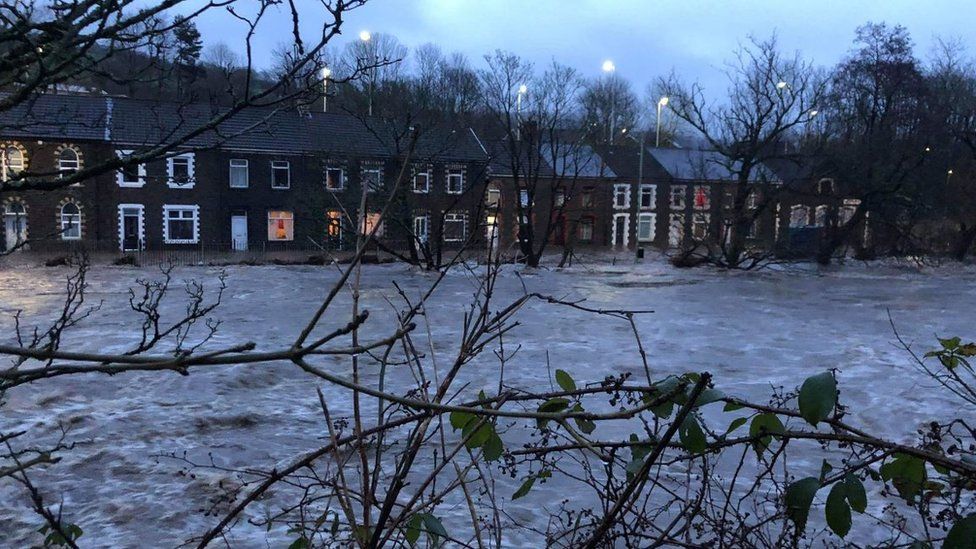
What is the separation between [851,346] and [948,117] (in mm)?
35031

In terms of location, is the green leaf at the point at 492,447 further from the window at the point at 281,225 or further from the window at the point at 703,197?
the window at the point at 281,225

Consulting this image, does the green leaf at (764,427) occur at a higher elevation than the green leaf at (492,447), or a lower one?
higher

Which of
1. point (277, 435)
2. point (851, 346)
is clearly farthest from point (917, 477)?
point (851, 346)

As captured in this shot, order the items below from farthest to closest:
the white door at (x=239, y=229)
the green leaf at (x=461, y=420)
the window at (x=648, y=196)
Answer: the window at (x=648, y=196) → the white door at (x=239, y=229) → the green leaf at (x=461, y=420)

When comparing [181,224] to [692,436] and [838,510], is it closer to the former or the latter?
[692,436]

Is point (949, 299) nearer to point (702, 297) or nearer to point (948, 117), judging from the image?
point (702, 297)

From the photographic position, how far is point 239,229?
135 ft

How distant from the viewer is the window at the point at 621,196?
172 ft

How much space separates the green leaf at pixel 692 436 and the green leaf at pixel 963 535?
50cm

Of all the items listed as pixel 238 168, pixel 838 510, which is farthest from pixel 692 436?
pixel 238 168

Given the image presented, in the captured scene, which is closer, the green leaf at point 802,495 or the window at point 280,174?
the green leaf at point 802,495

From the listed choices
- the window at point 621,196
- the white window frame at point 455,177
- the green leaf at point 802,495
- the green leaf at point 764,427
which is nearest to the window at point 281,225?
the white window frame at point 455,177

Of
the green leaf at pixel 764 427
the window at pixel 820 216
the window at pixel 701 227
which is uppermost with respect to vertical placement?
the window at pixel 820 216

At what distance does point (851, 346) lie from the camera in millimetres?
15352
